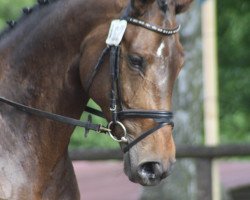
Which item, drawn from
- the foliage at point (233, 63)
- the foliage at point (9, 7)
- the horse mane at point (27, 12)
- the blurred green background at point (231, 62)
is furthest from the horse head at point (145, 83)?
the foliage at point (9, 7)

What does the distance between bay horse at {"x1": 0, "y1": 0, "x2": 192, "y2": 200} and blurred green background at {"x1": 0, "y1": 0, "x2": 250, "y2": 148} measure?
8.43 metres

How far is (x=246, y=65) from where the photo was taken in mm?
14062

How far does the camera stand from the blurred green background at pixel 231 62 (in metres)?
13.1

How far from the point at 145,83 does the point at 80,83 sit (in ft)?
1.54

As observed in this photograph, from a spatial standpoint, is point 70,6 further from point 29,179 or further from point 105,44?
point 29,179

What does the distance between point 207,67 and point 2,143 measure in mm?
4276

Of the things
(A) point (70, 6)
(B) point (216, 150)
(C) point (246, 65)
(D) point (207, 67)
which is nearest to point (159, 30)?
(A) point (70, 6)

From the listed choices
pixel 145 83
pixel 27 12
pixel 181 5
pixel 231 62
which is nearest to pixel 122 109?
pixel 145 83

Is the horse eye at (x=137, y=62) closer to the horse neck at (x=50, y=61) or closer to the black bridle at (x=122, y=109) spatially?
the black bridle at (x=122, y=109)

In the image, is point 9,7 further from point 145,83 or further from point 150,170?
point 150,170

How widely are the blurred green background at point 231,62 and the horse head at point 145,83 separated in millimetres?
8559

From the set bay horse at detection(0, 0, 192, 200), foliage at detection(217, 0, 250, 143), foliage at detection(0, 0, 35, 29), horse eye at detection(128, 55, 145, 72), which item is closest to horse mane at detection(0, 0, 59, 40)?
bay horse at detection(0, 0, 192, 200)

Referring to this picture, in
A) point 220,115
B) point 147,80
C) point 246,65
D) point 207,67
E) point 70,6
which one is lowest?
point 220,115

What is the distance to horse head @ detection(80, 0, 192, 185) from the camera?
154 inches
